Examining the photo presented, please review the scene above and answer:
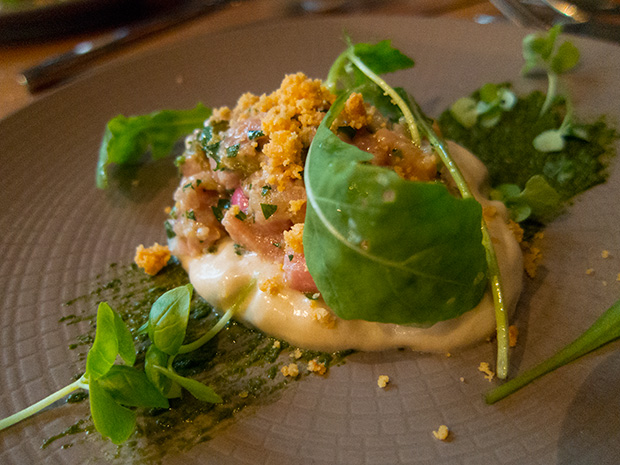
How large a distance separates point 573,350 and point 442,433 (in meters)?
0.42

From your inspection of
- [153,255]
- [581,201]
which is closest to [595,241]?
[581,201]

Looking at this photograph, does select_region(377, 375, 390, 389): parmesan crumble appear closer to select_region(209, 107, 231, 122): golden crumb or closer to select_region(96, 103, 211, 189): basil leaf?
select_region(209, 107, 231, 122): golden crumb

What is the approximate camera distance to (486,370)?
1338mm

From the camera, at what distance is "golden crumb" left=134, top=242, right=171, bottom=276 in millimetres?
1752

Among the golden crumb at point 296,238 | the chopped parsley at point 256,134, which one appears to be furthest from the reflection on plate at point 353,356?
the chopped parsley at point 256,134

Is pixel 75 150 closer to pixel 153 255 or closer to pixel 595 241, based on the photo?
pixel 153 255

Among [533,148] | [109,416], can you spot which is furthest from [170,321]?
[533,148]

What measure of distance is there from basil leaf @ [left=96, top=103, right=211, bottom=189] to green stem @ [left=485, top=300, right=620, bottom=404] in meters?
1.68

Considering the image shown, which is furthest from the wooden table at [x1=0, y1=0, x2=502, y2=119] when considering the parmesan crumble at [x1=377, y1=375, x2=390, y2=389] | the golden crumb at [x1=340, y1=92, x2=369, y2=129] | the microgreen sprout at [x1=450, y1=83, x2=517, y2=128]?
the parmesan crumble at [x1=377, y1=375, x2=390, y2=389]

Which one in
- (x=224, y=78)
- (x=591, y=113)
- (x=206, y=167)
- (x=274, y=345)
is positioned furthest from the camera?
(x=224, y=78)

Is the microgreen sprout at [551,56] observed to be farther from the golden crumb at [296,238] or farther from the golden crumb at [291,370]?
the golden crumb at [291,370]

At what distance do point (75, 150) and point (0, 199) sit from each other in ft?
1.35

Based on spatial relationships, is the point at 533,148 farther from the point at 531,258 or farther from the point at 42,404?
the point at 42,404

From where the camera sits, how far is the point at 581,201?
1748 millimetres
